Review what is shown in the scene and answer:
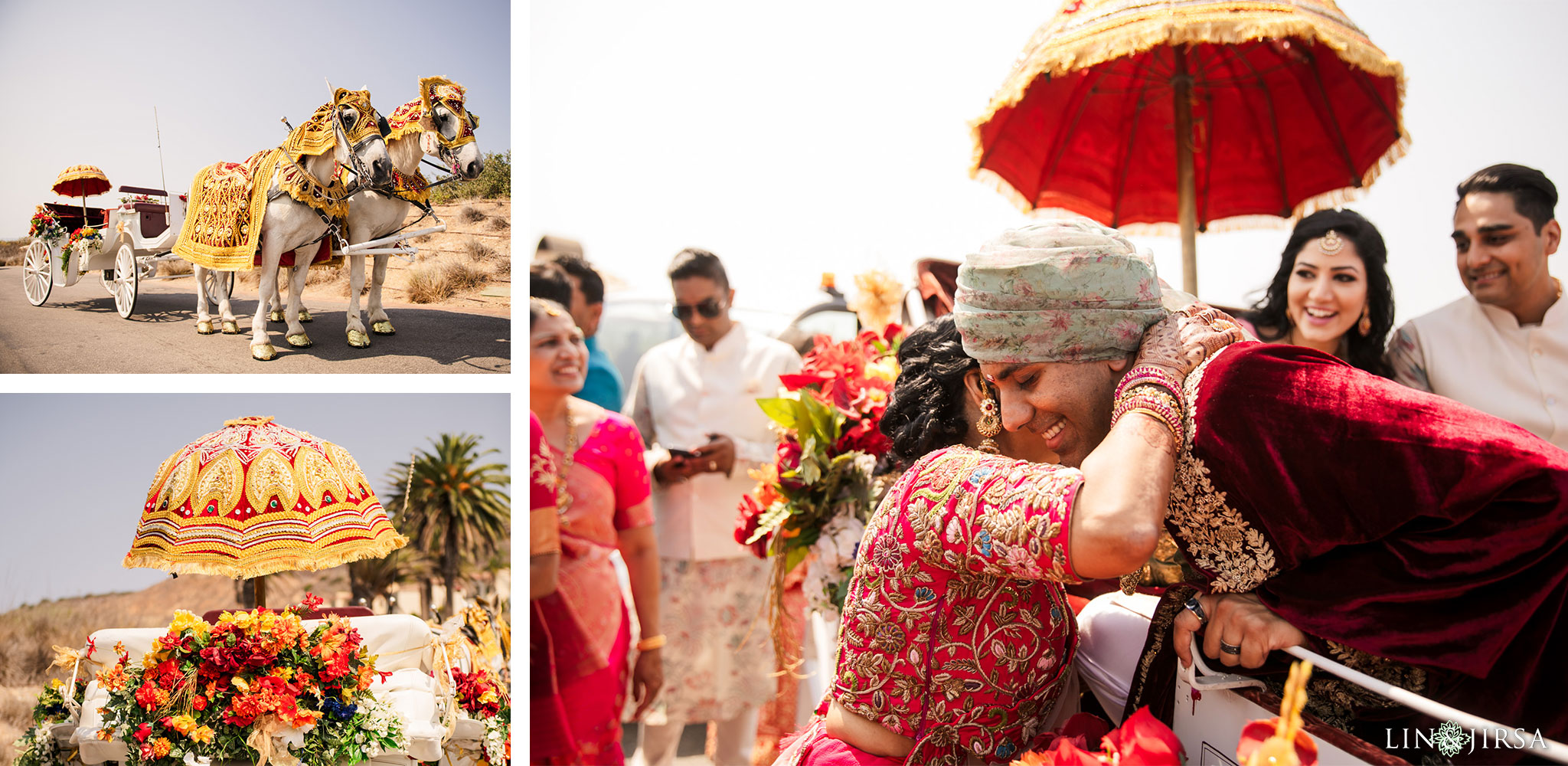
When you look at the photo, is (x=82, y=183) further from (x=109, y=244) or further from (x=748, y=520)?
(x=748, y=520)

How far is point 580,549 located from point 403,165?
5.46ft

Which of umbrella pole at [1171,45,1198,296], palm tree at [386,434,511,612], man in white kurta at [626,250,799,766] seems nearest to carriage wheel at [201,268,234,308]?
palm tree at [386,434,511,612]

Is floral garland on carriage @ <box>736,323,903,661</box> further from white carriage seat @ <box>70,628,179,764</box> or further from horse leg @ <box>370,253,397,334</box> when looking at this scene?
white carriage seat @ <box>70,628,179,764</box>

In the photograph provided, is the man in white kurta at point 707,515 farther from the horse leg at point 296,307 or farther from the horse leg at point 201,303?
the horse leg at point 201,303

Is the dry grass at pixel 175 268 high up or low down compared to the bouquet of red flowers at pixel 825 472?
up

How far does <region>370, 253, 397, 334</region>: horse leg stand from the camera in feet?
8.55

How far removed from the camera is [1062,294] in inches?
59.5

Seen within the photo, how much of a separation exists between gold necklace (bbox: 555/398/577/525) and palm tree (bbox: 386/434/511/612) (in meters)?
0.20

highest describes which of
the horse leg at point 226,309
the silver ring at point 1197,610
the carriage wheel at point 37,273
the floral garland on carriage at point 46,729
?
the carriage wheel at point 37,273

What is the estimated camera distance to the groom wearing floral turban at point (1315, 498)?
4.17 ft

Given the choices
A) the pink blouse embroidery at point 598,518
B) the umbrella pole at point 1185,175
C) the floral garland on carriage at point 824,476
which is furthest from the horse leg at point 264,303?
the umbrella pole at point 1185,175

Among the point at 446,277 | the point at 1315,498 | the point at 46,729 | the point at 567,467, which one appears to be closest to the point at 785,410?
the point at 567,467

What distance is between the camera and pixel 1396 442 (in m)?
1.31

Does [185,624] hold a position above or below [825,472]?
below
